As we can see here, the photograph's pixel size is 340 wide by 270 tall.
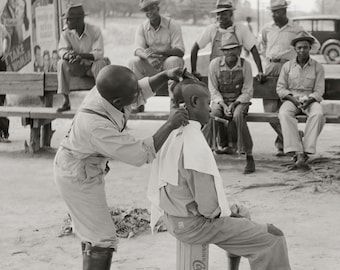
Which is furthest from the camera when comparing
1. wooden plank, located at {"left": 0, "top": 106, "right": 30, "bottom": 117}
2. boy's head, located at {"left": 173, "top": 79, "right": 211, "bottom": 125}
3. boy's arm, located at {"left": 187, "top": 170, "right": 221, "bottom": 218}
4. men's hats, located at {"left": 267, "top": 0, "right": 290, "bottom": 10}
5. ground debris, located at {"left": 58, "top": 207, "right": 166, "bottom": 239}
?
wooden plank, located at {"left": 0, "top": 106, "right": 30, "bottom": 117}

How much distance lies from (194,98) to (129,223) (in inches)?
93.0

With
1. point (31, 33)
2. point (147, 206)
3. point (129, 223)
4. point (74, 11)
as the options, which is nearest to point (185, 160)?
point (129, 223)

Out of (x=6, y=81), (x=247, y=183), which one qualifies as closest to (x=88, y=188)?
(x=247, y=183)

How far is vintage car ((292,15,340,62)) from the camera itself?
2306 cm

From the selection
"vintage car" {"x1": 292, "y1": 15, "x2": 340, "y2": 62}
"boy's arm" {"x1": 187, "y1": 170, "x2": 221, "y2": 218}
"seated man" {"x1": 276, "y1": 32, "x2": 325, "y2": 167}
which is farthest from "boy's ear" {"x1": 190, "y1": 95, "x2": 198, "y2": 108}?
"vintage car" {"x1": 292, "y1": 15, "x2": 340, "y2": 62}

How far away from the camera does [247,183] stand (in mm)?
7711

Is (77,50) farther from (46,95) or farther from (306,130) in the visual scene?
(306,130)

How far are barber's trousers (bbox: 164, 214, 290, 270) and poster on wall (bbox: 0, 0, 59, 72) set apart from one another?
1010cm

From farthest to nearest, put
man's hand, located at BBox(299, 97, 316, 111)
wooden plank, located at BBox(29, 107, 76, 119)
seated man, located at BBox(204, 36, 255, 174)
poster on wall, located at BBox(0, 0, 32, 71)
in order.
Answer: poster on wall, located at BBox(0, 0, 32, 71), wooden plank, located at BBox(29, 107, 76, 119), seated man, located at BBox(204, 36, 255, 174), man's hand, located at BBox(299, 97, 316, 111)

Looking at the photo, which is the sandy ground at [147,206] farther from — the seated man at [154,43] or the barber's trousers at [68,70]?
the seated man at [154,43]

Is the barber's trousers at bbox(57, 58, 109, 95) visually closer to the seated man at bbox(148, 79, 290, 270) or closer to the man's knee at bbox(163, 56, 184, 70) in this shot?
the man's knee at bbox(163, 56, 184, 70)

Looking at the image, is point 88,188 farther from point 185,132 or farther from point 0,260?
point 0,260

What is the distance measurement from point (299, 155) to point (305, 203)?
1.57m

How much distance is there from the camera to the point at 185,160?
12.3 ft
